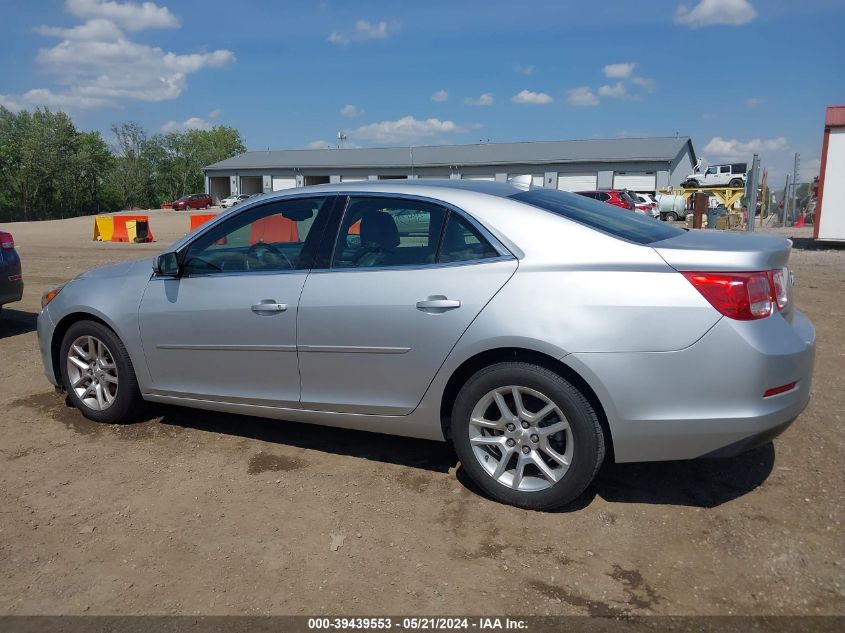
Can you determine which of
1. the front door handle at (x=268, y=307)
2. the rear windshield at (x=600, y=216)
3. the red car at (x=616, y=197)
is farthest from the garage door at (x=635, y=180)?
the front door handle at (x=268, y=307)

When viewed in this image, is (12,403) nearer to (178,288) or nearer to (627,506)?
(178,288)

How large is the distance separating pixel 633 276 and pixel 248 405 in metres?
2.45

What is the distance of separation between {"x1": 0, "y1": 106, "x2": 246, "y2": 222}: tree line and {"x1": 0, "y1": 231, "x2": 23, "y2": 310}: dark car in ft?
177

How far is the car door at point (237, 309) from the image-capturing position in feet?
13.2

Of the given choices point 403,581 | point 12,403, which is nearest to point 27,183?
point 12,403

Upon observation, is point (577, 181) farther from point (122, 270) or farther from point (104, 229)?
point (122, 270)

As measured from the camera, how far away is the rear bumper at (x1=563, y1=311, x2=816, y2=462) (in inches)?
120

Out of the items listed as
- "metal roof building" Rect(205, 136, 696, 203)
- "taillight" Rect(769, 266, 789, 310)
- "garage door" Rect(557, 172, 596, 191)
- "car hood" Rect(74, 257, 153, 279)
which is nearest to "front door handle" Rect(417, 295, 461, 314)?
"taillight" Rect(769, 266, 789, 310)

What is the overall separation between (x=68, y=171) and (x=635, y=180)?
48424 millimetres

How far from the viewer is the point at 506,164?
49188 mm

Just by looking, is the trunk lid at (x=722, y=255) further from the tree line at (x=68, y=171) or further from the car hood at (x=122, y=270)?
the tree line at (x=68, y=171)

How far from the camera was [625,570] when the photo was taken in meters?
2.99

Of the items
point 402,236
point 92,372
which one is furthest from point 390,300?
point 92,372

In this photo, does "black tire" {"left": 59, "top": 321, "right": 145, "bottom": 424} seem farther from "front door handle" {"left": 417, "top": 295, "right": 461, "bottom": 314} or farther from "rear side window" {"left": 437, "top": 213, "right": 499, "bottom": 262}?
"rear side window" {"left": 437, "top": 213, "right": 499, "bottom": 262}
